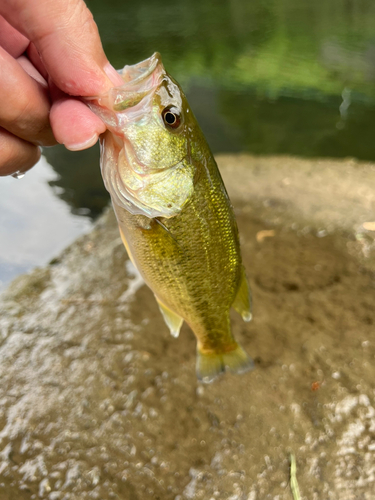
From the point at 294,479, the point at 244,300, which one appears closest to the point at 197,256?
the point at 244,300

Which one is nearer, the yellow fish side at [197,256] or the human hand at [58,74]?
the human hand at [58,74]

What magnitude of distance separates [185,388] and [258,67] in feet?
40.3

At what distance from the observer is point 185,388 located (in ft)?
9.19

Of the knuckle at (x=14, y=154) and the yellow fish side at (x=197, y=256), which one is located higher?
the knuckle at (x=14, y=154)

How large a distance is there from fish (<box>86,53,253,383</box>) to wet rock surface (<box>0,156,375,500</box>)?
119 centimetres

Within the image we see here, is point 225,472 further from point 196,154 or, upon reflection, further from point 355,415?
point 196,154

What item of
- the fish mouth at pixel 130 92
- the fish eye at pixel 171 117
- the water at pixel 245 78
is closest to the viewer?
the fish mouth at pixel 130 92

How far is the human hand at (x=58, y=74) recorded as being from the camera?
1.29 metres

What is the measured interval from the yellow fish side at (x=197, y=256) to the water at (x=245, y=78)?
2.88 meters

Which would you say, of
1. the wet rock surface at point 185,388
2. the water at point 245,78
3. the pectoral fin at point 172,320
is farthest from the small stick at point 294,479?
the water at point 245,78

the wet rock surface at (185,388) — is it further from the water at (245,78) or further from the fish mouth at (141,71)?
the fish mouth at (141,71)

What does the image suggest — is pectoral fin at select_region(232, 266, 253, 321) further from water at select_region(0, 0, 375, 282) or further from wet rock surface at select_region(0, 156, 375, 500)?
water at select_region(0, 0, 375, 282)

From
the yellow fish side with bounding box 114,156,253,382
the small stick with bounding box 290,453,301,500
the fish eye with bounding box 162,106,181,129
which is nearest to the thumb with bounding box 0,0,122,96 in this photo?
the fish eye with bounding box 162,106,181,129

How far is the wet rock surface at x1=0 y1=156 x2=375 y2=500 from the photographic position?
7.70ft
